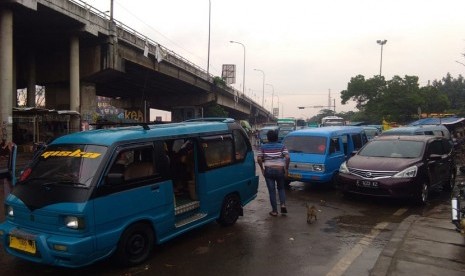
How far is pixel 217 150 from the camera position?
23.4ft

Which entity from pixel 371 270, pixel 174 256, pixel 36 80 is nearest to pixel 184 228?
Answer: pixel 174 256

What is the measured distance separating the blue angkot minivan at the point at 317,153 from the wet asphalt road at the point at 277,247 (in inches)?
78.8

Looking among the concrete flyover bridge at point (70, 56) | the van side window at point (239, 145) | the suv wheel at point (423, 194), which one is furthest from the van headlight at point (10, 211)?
the concrete flyover bridge at point (70, 56)

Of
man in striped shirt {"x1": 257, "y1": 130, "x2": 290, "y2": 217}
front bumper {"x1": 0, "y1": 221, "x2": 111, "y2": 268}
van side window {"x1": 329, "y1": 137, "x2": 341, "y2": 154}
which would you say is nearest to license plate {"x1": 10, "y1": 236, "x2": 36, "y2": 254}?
front bumper {"x1": 0, "y1": 221, "x2": 111, "y2": 268}

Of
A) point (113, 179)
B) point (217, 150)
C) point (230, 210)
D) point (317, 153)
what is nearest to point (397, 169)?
point (317, 153)

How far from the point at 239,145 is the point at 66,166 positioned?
11.0ft

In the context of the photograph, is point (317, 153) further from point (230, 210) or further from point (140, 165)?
point (140, 165)

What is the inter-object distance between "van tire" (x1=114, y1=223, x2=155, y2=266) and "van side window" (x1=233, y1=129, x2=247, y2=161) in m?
2.55

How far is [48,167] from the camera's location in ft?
17.9

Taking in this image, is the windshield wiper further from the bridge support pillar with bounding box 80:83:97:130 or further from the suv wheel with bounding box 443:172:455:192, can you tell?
the bridge support pillar with bounding box 80:83:97:130

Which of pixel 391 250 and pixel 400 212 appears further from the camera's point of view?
pixel 400 212

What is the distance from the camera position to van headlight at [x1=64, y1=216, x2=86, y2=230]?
471 centimetres

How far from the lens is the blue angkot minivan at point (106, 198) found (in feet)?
15.6

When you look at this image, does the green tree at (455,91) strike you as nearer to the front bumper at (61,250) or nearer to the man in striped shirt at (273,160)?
the man in striped shirt at (273,160)
